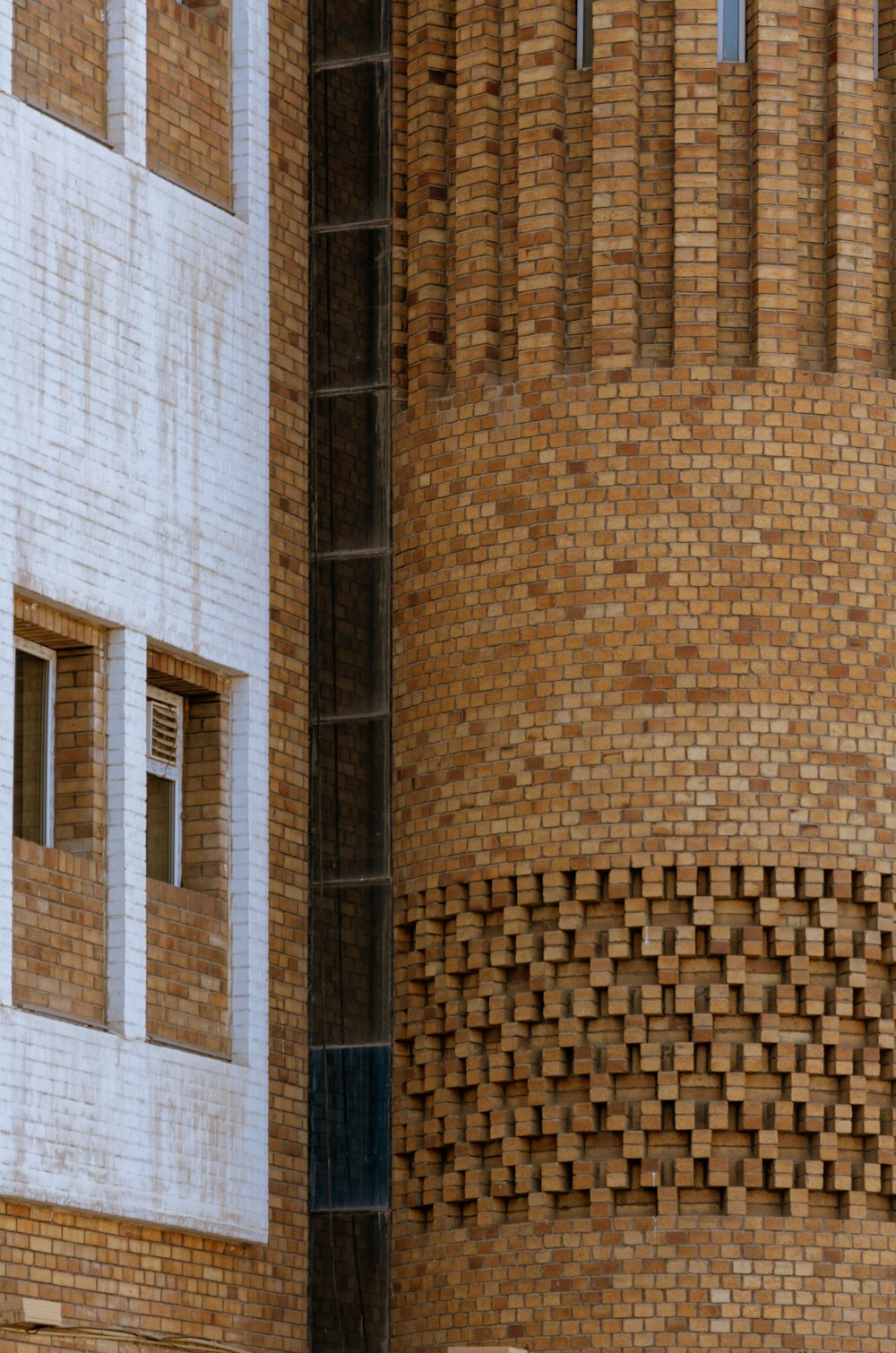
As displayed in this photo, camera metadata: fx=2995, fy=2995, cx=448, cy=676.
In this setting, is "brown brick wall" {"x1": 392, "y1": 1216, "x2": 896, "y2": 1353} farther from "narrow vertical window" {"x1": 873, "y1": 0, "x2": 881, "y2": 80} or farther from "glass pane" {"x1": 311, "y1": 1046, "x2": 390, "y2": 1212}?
"narrow vertical window" {"x1": 873, "y1": 0, "x2": 881, "y2": 80}

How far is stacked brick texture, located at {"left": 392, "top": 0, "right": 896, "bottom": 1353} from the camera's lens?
16859mm

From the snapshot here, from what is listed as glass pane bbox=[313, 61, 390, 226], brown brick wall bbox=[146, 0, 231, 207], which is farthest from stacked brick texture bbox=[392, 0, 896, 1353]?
brown brick wall bbox=[146, 0, 231, 207]

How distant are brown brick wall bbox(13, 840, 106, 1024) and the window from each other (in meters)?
1.07

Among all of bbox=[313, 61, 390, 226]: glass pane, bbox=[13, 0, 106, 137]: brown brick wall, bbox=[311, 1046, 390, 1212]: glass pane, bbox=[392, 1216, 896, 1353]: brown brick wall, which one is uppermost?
bbox=[313, 61, 390, 226]: glass pane

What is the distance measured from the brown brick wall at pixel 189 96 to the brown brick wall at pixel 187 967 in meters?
4.27

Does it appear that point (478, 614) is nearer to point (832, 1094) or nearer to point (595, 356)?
point (595, 356)

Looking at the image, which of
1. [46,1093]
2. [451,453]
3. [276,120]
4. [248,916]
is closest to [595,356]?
[451,453]

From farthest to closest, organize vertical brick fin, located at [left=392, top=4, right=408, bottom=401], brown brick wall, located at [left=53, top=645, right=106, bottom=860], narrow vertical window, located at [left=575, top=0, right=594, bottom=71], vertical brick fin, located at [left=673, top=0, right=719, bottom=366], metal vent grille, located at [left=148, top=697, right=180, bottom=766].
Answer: vertical brick fin, located at [left=392, top=4, right=408, bottom=401] → narrow vertical window, located at [left=575, top=0, right=594, bottom=71] → vertical brick fin, located at [left=673, top=0, right=719, bottom=366] → metal vent grille, located at [left=148, top=697, right=180, bottom=766] → brown brick wall, located at [left=53, top=645, right=106, bottom=860]

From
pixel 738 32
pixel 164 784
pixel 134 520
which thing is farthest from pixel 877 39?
pixel 164 784

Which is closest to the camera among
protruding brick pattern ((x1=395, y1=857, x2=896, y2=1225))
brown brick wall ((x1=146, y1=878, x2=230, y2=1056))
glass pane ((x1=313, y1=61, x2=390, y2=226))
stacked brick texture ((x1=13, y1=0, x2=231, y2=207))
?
stacked brick texture ((x1=13, y1=0, x2=231, y2=207))

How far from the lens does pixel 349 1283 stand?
58.5 feet

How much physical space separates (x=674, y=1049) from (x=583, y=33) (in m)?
6.33

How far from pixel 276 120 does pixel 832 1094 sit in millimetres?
6985

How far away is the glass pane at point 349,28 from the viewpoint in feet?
63.7
